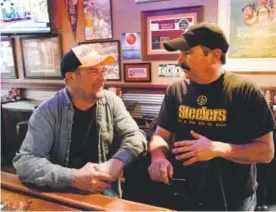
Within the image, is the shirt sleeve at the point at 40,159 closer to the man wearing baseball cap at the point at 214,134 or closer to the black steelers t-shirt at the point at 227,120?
the man wearing baseball cap at the point at 214,134

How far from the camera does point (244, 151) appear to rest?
1.31 metres

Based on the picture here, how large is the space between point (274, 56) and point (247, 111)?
1.24 metres

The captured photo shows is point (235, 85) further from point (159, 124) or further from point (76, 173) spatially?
point (76, 173)

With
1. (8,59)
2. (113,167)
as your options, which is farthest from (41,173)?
(8,59)

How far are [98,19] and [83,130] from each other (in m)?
1.74

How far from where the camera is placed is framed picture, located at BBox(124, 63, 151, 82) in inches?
116

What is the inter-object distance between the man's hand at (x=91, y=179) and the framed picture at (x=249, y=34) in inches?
62.7

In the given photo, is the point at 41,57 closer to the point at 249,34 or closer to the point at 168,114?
the point at 249,34

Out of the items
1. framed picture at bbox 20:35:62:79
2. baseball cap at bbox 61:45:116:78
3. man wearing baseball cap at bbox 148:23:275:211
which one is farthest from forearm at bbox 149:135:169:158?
framed picture at bbox 20:35:62:79

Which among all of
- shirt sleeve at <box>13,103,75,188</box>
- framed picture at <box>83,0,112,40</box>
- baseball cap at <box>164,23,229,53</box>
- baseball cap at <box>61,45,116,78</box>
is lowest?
shirt sleeve at <box>13,103,75,188</box>

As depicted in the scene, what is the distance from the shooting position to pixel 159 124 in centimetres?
155

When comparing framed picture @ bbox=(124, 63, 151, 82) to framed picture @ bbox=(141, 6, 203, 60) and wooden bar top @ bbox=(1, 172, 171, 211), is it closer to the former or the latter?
framed picture @ bbox=(141, 6, 203, 60)

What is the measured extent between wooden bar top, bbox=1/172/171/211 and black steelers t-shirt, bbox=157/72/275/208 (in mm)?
397

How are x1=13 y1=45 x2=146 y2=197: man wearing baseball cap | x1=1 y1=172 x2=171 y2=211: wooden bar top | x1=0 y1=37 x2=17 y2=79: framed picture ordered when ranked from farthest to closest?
x1=0 y1=37 x2=17 y2=79: framed picture < x1=13 y1=45 x2=146 y2=197: man wearing baseball cap < x1=1 y1=172 x2=171 y2=211: wooden bar top
